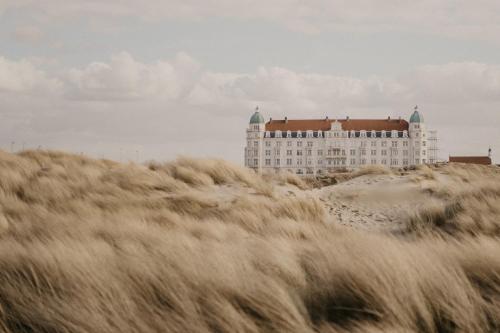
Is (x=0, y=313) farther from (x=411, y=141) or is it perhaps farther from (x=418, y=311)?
(x=411, y=141)

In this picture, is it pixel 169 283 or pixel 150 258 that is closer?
pixel 169 283

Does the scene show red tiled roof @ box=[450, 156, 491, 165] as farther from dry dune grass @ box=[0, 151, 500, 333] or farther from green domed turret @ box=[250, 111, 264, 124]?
dry dune grass @ box=[0, 151, 500, 333]

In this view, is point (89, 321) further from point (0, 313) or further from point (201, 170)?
point (201, 170)

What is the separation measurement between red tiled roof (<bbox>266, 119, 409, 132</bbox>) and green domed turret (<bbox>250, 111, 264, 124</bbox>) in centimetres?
174

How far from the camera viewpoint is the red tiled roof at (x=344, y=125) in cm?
10556

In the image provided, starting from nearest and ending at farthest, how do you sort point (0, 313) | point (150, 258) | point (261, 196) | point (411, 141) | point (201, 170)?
1. point (0, 313)
2. point (150, 258)
3. point (261, 196)
4. point (201, 170)
5. point (411, 141)

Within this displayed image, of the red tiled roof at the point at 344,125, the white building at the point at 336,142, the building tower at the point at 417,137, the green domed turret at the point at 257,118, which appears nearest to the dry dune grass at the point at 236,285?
the white building at the point at 336,142

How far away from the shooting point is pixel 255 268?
392 centimetres

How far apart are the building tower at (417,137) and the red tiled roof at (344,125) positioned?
201 cm

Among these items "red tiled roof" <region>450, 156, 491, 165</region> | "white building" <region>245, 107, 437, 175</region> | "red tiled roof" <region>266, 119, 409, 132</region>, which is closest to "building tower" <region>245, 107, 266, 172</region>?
"white building" <region>245, 107, 437, 175</region>

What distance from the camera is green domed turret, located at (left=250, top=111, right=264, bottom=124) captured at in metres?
108

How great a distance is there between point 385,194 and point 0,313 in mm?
9591

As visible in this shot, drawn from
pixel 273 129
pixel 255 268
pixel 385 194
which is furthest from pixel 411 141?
pixel 255 268

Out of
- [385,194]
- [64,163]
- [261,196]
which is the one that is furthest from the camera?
[64,163]
